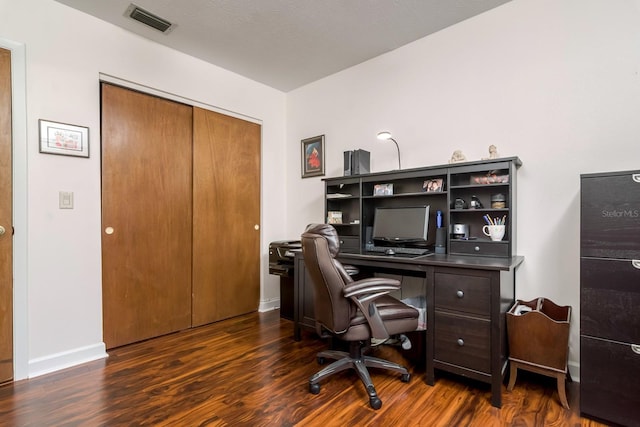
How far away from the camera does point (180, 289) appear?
3088 millimetres

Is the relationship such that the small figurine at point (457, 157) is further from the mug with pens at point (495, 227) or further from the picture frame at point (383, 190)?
the picture frame at point (383, 190)

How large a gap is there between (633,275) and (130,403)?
2864 millimetres

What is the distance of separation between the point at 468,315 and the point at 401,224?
99 cm

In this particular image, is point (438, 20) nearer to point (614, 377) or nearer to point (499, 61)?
point (499, 61)

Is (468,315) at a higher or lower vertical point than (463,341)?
higher

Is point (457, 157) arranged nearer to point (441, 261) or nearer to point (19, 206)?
point (441, 261)

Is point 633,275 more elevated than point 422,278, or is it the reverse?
point 633,275

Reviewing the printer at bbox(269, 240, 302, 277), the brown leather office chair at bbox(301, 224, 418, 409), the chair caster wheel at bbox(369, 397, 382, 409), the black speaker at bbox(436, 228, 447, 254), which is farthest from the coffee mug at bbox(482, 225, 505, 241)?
the printer at bbox(269, 240, 302, 277)

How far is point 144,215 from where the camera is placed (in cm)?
284

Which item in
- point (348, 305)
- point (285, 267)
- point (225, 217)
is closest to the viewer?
point (348, 305)

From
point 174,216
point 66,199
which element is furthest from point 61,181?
point 174,216

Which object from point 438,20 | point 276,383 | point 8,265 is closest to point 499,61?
point 438,20

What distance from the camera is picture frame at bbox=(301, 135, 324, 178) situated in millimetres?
3643

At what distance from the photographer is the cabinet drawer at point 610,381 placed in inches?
61.2
